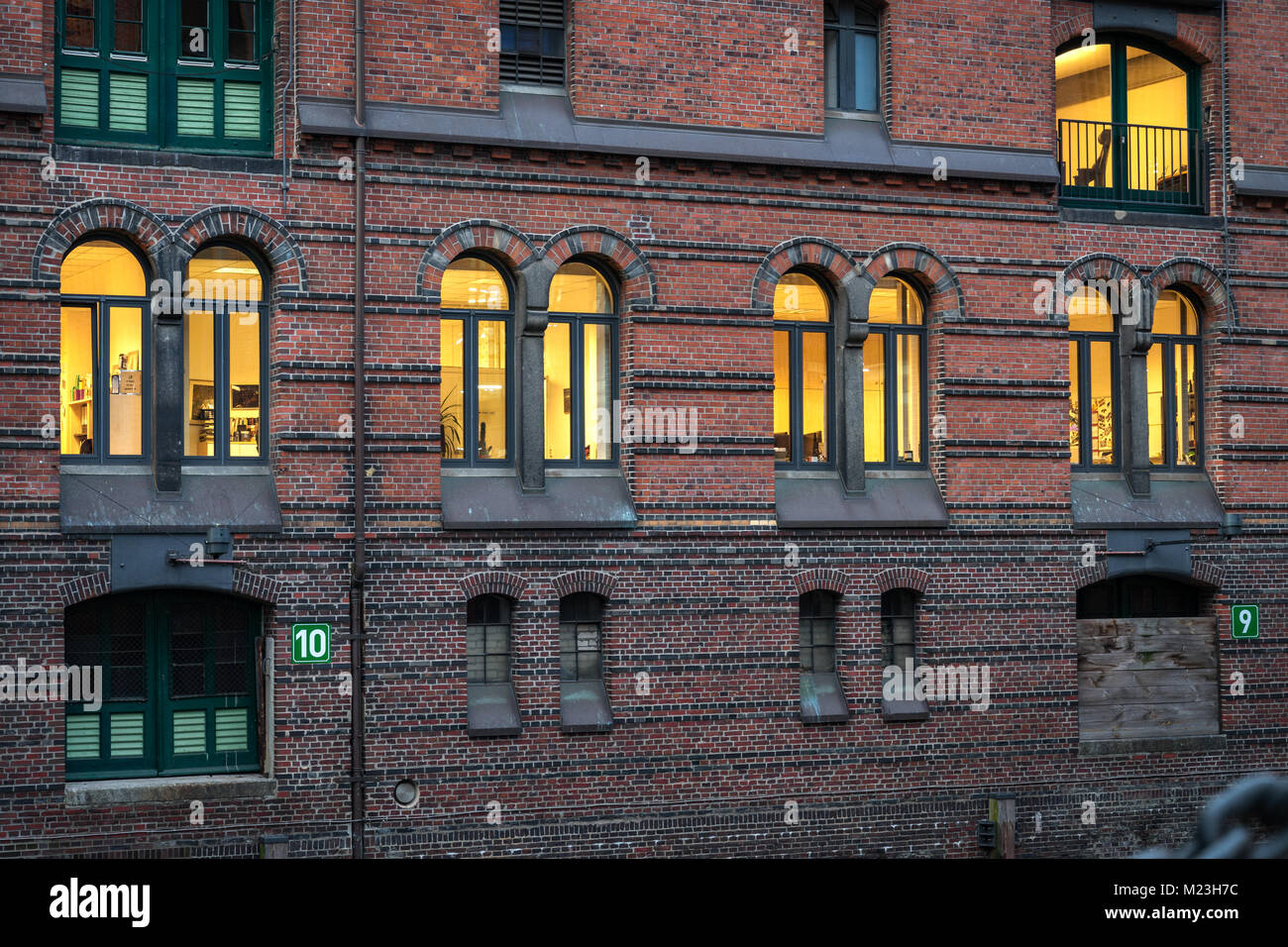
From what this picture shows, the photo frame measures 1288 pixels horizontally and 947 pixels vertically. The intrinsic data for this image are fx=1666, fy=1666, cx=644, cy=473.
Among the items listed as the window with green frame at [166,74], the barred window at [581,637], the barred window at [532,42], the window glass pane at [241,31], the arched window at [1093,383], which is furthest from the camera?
the arched window at [1093,383]

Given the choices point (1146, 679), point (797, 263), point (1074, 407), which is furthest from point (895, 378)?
point (1146, 679)

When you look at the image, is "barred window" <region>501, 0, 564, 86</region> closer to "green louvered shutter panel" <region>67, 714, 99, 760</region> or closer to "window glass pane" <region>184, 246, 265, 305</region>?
"window glass pane" <region>184, 246, 265, 305</region>

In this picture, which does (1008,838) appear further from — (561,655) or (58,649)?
(58,649)

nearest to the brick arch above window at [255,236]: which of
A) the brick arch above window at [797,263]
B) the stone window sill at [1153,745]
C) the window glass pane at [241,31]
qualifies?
the window glass pane at [241,31]

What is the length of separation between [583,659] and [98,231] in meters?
6.59

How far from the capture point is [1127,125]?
2083cm

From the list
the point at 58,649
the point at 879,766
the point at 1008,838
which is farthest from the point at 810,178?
the point at 58,649

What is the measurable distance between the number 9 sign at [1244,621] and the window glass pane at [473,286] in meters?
9.80

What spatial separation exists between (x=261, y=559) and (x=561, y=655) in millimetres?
3397

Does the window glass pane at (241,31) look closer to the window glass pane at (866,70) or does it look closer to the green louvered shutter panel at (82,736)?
the green louvered shutter panel at (82,736)

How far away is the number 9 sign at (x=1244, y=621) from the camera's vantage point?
67.3 feet

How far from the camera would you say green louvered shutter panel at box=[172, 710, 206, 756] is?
16.5 metres

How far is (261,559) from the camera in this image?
53.9 ft

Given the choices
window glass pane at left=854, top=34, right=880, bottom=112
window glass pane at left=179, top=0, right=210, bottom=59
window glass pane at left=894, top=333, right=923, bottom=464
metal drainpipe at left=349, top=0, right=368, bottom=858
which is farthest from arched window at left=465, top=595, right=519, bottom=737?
window glass pane at left=854, top=34, right=880, bottom=112
